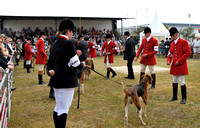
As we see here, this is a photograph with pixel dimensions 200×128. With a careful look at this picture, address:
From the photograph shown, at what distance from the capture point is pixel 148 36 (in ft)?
24.8

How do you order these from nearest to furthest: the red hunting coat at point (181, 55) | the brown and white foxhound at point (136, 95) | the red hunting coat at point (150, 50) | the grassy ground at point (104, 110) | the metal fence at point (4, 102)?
the metal fence at point (4, 102) → the brown and white foxhound at point (136, 95) → the grassy ground at point (104, 110) → the red hunting coat at point (181, 55) → the red hunting coat at point (150, 50)

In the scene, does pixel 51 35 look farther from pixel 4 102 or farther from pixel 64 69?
pixel 64 69

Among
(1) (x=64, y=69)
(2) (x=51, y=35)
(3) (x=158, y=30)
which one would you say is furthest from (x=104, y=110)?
(2) (x=51, y=35)

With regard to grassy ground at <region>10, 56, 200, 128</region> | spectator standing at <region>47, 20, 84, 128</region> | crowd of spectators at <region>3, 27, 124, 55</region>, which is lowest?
grassy ground at <region>10, 56, 200, 128</region>

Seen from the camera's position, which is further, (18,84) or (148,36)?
(18,84)

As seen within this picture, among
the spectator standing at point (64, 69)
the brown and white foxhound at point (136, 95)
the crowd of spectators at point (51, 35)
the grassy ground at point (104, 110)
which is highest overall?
the crowd of spectators at point (51, 35)

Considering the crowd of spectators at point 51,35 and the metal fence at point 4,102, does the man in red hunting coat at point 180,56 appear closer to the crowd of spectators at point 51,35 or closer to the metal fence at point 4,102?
the metal fence at point 4,102

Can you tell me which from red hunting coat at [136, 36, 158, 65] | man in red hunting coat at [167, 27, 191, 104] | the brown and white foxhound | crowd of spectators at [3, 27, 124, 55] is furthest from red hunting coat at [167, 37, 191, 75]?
crowd of spectators at [3, 27, 124, 55]

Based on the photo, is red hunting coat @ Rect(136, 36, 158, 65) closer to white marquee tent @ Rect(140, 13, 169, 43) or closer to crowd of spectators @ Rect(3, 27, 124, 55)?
white marquee tent @ Rect(140, 13, 169, 43)

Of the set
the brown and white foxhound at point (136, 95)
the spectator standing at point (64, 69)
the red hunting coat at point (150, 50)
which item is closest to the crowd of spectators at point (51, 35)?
the red hunting coat at point (150, 50)

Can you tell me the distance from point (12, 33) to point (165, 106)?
25079mm

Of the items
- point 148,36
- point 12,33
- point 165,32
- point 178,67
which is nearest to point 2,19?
point 12,33

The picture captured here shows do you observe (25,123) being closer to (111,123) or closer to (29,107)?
(29,107)

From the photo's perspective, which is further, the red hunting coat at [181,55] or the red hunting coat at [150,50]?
the red hunting coat at [150,50]
